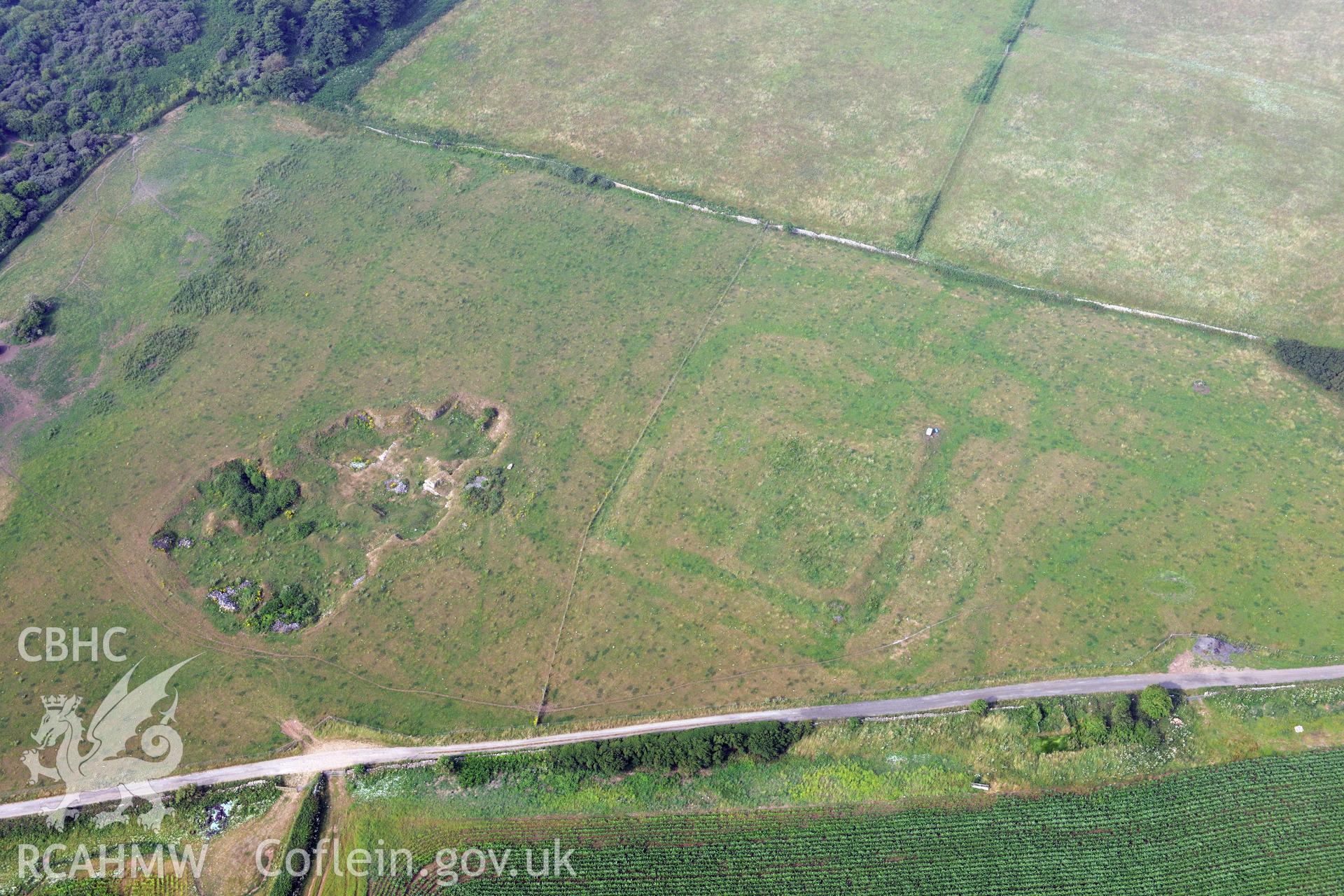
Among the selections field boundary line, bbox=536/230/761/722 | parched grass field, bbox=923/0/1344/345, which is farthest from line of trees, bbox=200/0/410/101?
parched grass field, bbox=923/0/1344/345

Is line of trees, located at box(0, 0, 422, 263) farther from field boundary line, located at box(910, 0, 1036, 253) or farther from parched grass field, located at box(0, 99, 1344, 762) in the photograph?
field boundary line, located at box(910, 0, 1036, 253)

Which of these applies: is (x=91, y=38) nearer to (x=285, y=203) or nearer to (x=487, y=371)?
(x=285, y=203)

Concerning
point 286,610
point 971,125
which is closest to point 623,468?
point 286,610

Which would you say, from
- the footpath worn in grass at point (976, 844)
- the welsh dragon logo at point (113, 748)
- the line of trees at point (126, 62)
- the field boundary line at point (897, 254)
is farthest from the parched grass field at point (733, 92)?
the welsh dragon logo at point (113, 748)

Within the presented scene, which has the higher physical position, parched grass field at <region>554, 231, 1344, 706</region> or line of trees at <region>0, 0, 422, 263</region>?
line of trees at <region>0, 0, 422, 263</region>

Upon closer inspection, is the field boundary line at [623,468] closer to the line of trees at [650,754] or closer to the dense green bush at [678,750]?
the line of trees at [650,754]

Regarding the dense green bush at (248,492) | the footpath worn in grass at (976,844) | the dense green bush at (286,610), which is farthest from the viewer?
the dense green bush at (248,492)

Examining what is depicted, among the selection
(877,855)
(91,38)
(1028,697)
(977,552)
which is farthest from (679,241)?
(91,38)
